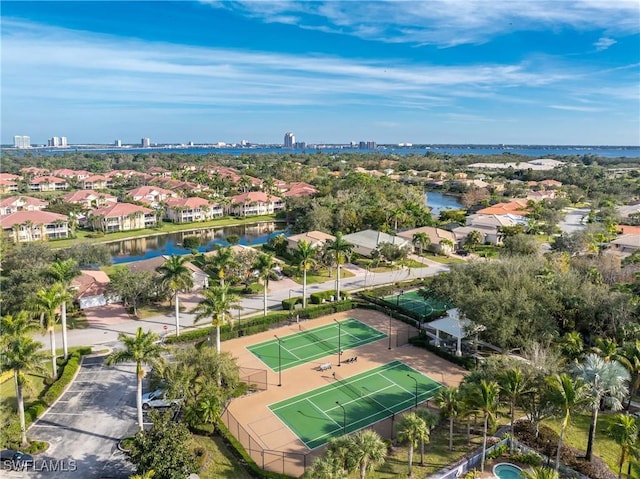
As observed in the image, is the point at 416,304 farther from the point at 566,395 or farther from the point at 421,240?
the point at 566,395

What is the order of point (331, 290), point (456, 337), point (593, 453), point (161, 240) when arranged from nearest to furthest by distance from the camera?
point (593, 453)
point (456, 337)
point (331, 290)
point (161, 240)

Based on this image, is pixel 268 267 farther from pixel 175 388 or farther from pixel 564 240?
pixel 564 240

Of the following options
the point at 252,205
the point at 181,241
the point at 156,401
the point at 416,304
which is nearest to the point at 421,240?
the point at 416,304

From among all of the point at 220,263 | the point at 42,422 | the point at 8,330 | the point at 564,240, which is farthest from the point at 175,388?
the point at 564,240

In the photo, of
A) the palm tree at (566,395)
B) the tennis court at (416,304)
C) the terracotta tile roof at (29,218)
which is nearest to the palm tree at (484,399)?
the palm tree at (566,395)

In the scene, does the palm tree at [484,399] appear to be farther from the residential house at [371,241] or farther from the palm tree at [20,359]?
the residential house at [371,241]
